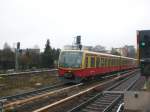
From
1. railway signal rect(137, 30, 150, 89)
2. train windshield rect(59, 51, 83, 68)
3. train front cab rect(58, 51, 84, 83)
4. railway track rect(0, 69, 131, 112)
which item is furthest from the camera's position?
train windshield rect(59, 51, 83, 68)

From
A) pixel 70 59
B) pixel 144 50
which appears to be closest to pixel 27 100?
pixel 144 50

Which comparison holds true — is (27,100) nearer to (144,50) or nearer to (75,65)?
(144,50)

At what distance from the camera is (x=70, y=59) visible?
968 inches

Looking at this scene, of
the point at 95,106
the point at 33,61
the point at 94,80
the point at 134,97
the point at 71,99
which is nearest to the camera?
the point at 134,97

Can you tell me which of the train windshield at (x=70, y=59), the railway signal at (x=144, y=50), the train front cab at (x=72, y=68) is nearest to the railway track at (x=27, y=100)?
the train front cab at (x=72, y=68)

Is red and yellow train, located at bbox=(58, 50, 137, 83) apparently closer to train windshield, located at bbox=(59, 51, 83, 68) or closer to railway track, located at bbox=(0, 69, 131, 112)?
train windshield, located at bbox=(59, 51, 83, 68)

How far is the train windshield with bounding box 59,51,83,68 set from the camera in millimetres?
24337

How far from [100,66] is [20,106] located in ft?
52.9

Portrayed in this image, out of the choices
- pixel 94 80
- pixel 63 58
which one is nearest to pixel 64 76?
pixel 63 58

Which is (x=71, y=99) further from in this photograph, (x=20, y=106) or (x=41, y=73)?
(x=41, y=73)

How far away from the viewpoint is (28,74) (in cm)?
3000

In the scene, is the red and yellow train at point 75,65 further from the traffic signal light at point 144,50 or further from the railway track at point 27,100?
the traffic signal light at point 144,50

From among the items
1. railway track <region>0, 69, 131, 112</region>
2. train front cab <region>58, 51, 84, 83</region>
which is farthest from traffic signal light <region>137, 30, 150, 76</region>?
train front cab <region>58, 51, 84, 83</region>

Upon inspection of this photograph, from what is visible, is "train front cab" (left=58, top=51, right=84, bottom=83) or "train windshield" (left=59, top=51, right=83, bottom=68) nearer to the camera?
"train front cab" (left=58, top=51, right=84, bottom=83)
